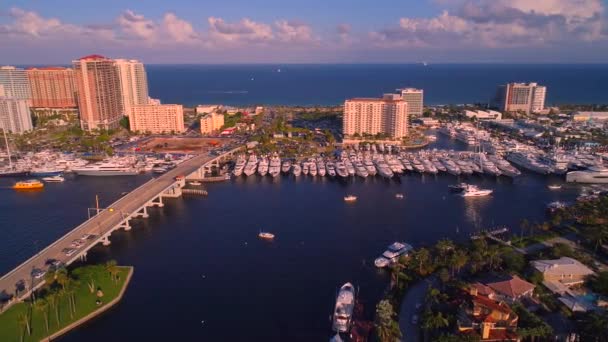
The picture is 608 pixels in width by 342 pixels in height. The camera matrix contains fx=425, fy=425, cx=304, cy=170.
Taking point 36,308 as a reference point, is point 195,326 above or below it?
below

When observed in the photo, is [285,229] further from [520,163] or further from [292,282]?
[520,163]

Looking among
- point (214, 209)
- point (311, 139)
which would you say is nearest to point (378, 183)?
point (214, 209)

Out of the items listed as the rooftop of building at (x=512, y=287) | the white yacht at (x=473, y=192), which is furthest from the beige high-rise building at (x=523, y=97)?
the rooftop of building at (x=512, y=287)

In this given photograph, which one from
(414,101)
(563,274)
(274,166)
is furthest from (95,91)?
(563,274)

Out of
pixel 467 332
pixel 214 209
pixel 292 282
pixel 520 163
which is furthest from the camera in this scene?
pixel 520 163

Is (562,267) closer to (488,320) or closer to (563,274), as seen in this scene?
(563,274)
